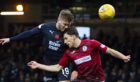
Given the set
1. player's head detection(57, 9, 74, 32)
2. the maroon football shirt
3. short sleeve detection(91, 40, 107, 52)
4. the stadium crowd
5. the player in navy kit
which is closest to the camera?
short sleeve detection(91, 40, 107, 52)

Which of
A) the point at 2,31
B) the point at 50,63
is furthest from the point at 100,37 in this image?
the point at 50,63

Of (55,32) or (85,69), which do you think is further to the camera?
(55,32)

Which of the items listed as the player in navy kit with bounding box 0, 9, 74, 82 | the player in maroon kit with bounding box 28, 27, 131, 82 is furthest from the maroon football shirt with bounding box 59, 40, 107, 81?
the player in navy kit with bounding box 0, 9, 74, 82

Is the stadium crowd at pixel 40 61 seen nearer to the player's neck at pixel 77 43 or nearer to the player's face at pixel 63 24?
the player's face at pixel 63 24

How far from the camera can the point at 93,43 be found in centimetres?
522

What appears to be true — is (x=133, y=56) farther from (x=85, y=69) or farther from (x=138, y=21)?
(x=85, y=69)

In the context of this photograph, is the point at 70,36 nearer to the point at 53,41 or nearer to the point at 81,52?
the point at 81,52

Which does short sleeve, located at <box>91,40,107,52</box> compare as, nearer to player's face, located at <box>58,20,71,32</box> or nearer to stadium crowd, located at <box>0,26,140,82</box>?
player's face, located at <box>58,20,71,32</box>

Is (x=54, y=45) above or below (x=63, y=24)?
below

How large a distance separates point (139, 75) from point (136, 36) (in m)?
3.04

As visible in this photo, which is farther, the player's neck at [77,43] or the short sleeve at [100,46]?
the player's neck at [77,43]

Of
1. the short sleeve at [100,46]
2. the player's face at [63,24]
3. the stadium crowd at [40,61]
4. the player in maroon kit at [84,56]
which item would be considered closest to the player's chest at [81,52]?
the player in maroon kit at [84,56]

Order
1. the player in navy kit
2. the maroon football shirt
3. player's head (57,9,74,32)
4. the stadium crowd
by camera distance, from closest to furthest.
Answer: the maroon football shirt → player's head (57,9,74,32) → the player in navy kit → the stadium crowd

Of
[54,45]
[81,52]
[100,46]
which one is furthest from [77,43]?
[54,45]
